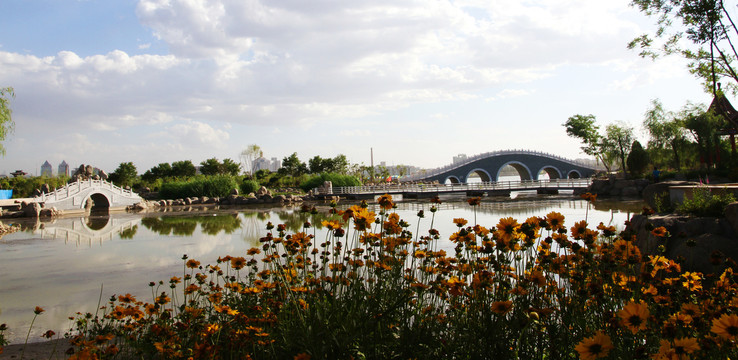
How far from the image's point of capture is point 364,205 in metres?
2.41

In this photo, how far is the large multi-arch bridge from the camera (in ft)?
145

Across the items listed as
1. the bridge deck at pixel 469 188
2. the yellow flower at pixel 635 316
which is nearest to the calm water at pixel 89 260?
the yellow flower at pixel 635 316

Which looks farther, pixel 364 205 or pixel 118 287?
pixel 118 287

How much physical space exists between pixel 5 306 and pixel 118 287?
1.13 m

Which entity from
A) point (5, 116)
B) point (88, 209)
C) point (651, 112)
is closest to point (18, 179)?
point (88, 209)

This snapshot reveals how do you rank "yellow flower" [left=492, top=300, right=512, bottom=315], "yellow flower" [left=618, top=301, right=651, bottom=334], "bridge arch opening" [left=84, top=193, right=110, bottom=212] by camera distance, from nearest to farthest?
"yellow flower" [left=618, top=301, right=651, bottom=334] → "yellow flower" [left=492, top=300, right=512, bottom=315] → "bridge arch opening" [left=84, top=193, right=110, bottom=212]

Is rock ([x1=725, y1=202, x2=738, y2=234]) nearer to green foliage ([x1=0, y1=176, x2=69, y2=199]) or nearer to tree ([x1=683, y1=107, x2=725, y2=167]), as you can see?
tree ([x1=683, y1=107, x2=725, y2=167])

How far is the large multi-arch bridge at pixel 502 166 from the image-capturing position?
4422cm

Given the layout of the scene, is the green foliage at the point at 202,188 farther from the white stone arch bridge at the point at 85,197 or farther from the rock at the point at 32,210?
the rock at the point at 32,210

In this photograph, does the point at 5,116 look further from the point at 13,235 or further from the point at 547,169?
the point at 547,169

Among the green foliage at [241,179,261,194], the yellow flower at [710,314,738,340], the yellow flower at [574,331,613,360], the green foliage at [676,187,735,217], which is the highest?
the green foliage at [241,179,261,194]

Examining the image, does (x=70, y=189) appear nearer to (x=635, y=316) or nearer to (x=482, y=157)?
(x=635, y=316)

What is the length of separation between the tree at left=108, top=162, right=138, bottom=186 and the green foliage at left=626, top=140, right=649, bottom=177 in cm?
3608

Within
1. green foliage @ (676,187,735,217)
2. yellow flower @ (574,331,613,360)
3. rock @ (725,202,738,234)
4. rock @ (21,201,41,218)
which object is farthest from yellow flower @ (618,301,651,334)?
rock @ (21,201,41,218)
